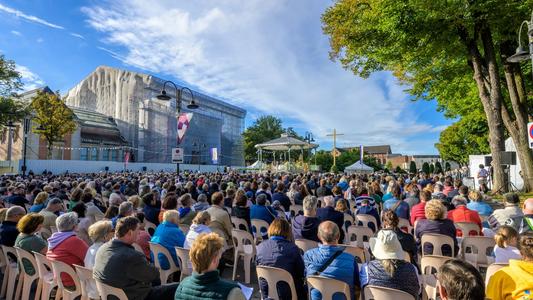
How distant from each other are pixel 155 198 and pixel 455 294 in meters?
6.14

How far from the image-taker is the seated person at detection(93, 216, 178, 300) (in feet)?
9.33

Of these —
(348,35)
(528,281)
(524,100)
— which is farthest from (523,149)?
(528,281)

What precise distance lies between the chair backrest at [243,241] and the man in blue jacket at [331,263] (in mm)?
2174

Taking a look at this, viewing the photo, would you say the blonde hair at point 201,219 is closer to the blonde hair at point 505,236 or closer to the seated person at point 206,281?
the seated person at point 206,281

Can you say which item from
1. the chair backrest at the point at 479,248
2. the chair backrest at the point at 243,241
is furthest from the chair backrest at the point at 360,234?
the chair backrest at the point at 243,241

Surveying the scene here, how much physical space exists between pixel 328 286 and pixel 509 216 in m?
4.07

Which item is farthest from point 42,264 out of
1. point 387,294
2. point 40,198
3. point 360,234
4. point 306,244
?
point 360,234

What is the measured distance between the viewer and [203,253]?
2.29 m

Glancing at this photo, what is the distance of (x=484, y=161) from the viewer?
18.3m

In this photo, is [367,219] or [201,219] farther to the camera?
[367,219]

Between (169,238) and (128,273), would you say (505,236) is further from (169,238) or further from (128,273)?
(169,238)

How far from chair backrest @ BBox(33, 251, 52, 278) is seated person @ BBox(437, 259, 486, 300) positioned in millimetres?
4039

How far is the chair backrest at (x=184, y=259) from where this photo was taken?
13.4 ft

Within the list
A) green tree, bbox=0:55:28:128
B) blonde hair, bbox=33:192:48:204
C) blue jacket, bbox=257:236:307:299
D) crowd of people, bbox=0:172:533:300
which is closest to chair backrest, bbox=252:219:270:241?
crowd of people, bbox=0:172:533:300
